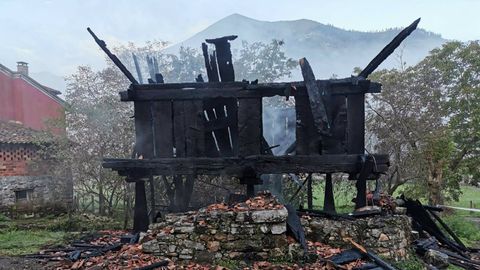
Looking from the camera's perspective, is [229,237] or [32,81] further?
[32,81]

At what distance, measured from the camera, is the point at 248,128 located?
8.02 metres

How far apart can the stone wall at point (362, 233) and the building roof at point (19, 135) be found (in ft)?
48.8

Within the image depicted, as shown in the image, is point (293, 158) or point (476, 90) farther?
point (476, 90)

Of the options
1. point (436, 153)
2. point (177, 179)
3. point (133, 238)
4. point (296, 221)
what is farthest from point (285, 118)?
point (436, 153)

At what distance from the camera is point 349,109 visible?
8078mm

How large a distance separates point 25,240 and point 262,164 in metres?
9.69

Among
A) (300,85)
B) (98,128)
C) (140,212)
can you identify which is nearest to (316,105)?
(300,85)

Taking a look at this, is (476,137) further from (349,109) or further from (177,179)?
(177,179)

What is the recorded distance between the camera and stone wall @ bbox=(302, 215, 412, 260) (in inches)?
297

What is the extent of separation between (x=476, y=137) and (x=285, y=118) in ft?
36.2

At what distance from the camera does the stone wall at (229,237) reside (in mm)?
7117

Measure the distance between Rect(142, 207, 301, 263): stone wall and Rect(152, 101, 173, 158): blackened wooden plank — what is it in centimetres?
167

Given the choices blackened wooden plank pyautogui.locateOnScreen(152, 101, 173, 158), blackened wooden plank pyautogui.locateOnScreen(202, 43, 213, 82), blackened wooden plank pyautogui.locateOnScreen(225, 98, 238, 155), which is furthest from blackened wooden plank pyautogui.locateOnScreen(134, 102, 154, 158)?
blackened wooden plank pyautogui.locateOnScreen(225, 98, 238, 155)

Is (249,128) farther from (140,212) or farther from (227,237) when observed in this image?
(140,212)
